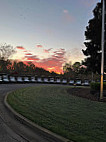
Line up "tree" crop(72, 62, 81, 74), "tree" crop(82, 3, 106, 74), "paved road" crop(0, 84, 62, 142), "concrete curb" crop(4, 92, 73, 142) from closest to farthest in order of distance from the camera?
"concrete curb" crop(4, 92, 73, 142), "paved road" crop(0, 84, 62, 142), "tree" crop(82, 3, 106, 74), "tree" crop(72, 62, 81, 74)

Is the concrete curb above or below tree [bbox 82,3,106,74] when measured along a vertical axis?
below

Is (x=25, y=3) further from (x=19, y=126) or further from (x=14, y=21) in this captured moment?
(x=19, y=126)

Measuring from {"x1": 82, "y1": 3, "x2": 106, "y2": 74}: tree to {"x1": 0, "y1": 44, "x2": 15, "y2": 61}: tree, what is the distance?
33.0 m

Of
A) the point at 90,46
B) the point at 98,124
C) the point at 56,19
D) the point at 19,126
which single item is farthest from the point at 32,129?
the point at 56,19

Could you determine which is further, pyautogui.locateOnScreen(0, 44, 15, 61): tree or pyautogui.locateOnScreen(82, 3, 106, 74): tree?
pyautogui.locateOnScreen(0, 44, 15, 61): tree

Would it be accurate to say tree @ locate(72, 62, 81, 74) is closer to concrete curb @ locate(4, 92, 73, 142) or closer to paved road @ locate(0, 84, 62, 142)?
concrete curb @ locate(4, 92, 73, 142)

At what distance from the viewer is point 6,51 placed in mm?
41312

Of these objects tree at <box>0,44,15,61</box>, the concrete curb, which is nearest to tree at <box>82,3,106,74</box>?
the concrete curb

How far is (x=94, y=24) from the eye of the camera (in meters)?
12.6

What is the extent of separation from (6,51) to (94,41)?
113ft

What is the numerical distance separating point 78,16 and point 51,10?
337cm

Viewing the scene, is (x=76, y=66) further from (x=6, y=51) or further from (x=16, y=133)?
(x=16, y=133)

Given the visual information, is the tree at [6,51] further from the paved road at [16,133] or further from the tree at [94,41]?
the paved road at [16,133]

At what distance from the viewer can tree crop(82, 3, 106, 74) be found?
12461 mm
